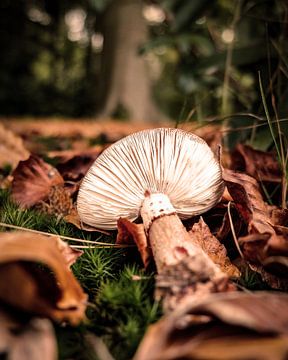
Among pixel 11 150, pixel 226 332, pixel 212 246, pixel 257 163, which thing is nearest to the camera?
pixel 226 332

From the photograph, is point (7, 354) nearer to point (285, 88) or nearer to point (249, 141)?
point (249, 141)

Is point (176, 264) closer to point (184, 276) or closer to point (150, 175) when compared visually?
point (184, 276)

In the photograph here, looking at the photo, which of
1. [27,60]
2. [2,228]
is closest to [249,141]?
[2,228]

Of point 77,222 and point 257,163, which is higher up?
point 257,163

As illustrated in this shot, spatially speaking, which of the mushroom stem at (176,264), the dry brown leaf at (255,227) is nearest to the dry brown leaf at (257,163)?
the dry brown leaf at (255,227)

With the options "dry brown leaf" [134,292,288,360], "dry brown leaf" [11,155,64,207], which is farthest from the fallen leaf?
"dry brown leaf" [11,155,64,207]

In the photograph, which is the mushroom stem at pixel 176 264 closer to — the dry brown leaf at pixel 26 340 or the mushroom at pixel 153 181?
the mushroom at pixel 153 181

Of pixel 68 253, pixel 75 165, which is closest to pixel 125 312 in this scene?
pixel 68 253
